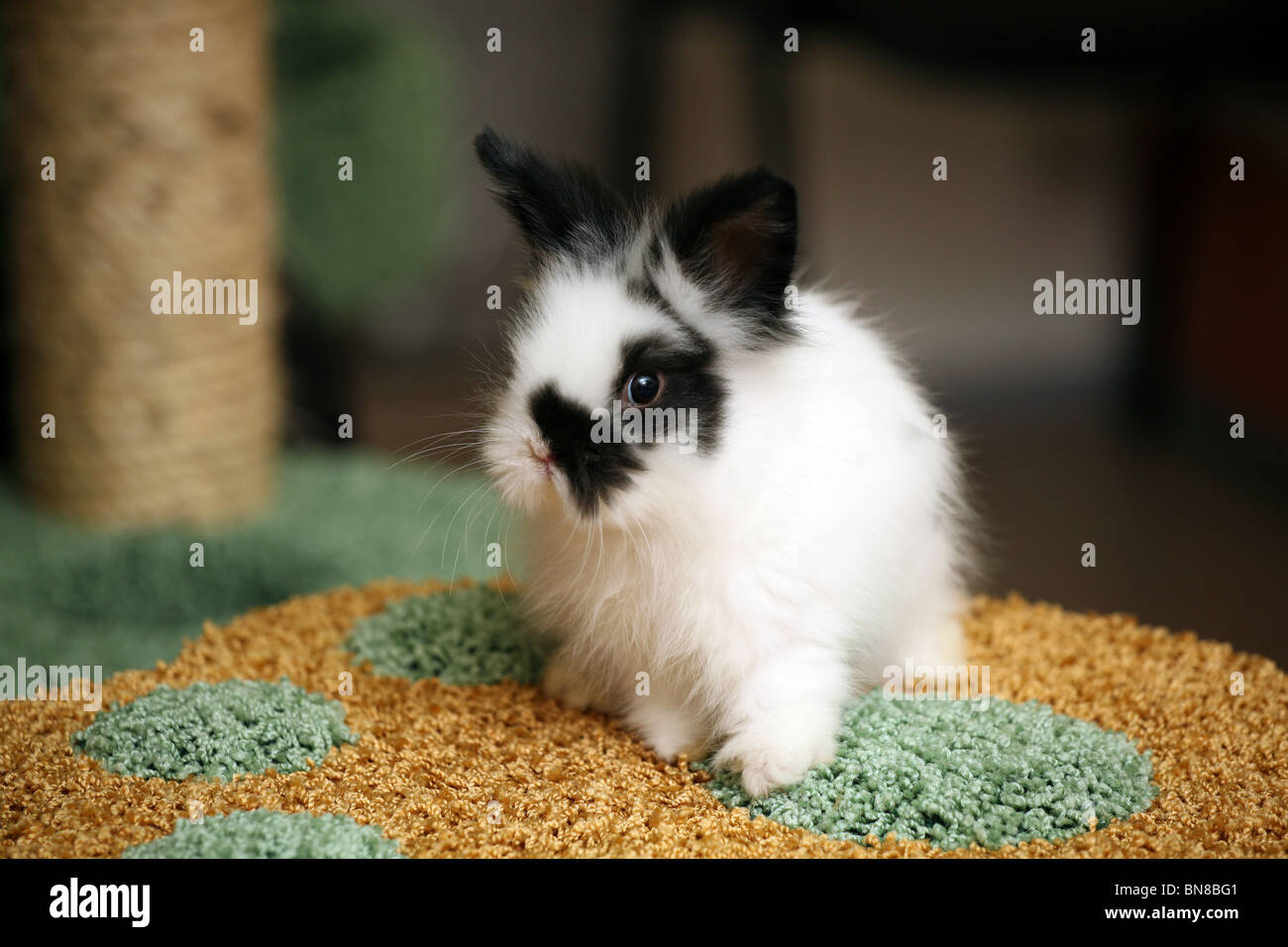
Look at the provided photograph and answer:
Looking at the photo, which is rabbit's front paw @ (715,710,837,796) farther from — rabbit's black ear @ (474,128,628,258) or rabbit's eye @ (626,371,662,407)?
rabbit's black ear @ (474,128,628,258)

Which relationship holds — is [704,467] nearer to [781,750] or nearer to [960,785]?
[781,750]

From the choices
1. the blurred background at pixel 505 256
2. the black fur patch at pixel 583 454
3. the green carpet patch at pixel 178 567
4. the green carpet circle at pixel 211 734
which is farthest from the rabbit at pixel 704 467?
the green carpet patch at pixel 178 567

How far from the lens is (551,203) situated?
1527mm

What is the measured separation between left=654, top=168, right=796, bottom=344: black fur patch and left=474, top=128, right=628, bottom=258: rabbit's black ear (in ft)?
0.29

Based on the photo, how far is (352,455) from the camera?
11.4ft

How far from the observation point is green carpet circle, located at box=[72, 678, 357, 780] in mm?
1498

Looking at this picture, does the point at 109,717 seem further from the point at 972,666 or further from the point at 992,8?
the point at 992,8

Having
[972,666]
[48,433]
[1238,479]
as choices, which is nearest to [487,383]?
[972,666]

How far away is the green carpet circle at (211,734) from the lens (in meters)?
1.50

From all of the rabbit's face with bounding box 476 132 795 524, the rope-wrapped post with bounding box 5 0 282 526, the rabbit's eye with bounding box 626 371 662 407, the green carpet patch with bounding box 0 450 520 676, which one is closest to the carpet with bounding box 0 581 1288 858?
the rabbit's face with bounding box 476 132 795 524

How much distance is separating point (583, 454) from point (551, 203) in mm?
355

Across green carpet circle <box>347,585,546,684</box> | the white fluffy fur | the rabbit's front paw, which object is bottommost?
the rabbit's front paw

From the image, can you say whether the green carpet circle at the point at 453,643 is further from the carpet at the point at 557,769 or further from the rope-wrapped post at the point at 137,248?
the rope-wrapped post at the point at 137,248
